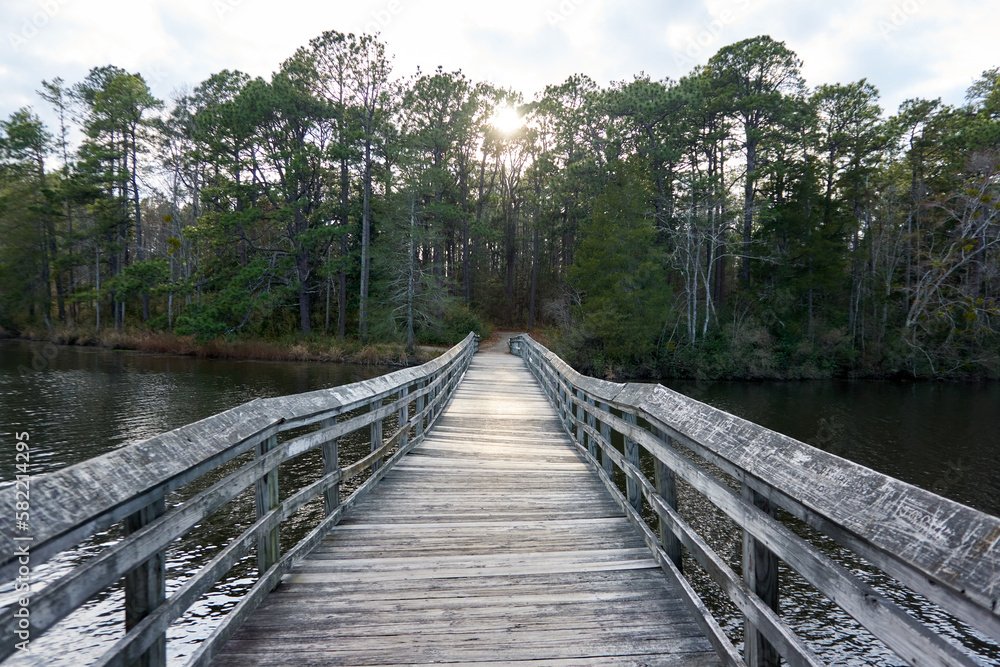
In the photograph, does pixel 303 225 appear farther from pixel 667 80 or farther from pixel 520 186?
pixel 667 80

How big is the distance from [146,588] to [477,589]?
1722mm

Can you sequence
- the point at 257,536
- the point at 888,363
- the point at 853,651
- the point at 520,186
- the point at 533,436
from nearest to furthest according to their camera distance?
the point at 257,536, the point at 853,651, the point at 533,436, the point at 888,363, the point at 520,186

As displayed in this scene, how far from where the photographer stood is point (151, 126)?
104 ft

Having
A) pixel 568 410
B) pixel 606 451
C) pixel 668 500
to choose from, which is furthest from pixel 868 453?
pixel 668 500

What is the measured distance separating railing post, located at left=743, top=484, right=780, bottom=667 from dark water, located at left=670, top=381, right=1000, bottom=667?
308cm

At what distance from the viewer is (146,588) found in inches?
73.2

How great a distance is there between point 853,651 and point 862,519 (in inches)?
257

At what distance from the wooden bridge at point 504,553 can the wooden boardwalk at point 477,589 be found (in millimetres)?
12

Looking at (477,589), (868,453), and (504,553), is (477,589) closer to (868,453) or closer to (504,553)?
(504,553)

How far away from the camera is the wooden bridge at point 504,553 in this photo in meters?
1.36

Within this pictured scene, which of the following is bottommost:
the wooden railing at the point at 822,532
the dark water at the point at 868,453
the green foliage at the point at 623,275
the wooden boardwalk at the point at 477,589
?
the dark water at the point at 868,453

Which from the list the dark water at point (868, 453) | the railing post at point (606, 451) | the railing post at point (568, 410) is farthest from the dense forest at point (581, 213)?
the railing post at point (606, 451)

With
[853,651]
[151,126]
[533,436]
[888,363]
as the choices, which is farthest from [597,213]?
[151,126]

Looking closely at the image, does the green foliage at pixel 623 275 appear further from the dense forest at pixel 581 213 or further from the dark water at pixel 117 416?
the dark water at pixel 117 416
